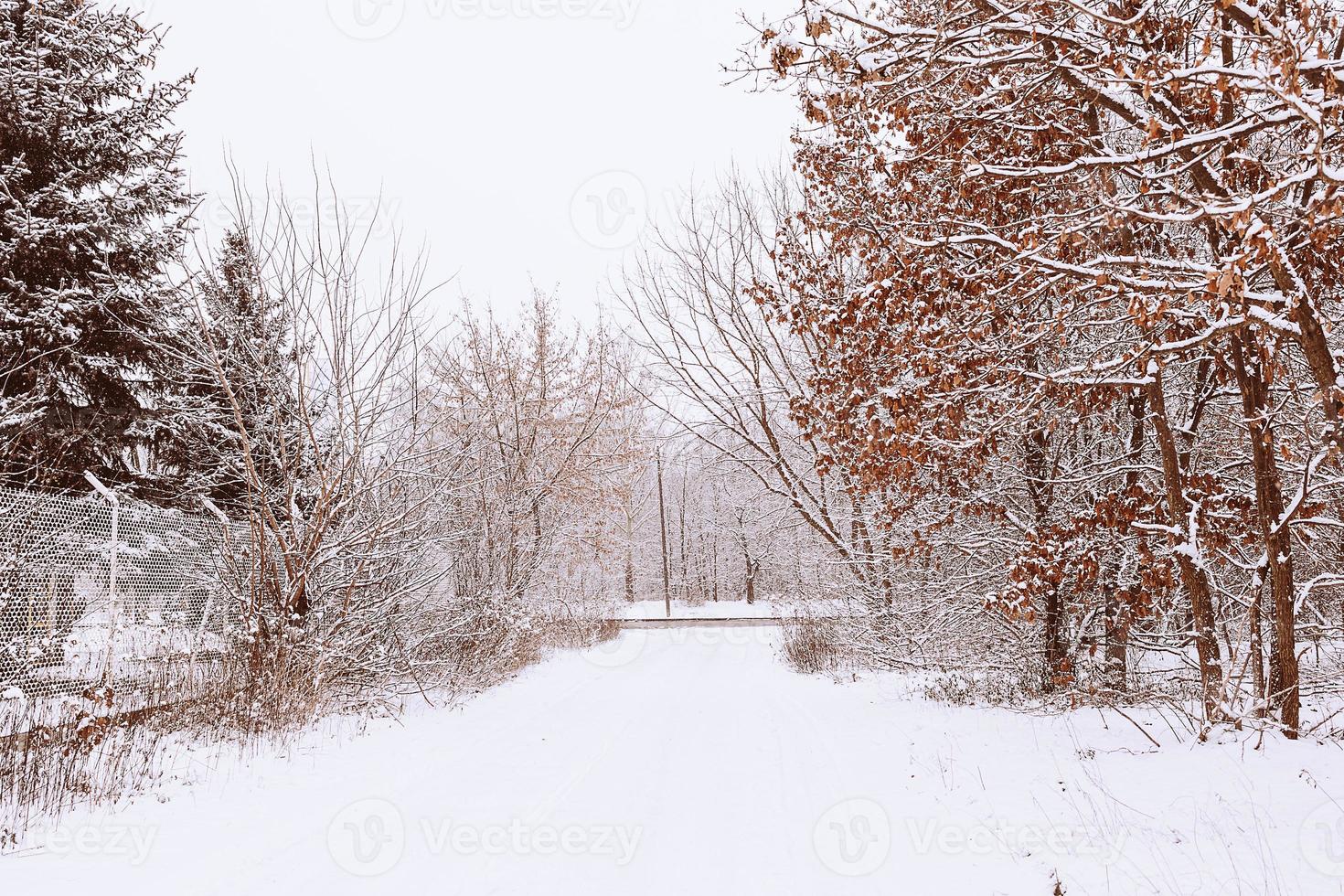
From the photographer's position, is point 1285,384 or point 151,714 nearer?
point 1285,384

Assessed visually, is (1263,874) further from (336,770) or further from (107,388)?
(107,388)

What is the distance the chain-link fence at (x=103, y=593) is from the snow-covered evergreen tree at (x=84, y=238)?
1852mm

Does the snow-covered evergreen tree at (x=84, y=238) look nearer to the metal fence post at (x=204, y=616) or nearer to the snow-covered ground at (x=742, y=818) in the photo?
the metal fence post at (x=204, y=616)

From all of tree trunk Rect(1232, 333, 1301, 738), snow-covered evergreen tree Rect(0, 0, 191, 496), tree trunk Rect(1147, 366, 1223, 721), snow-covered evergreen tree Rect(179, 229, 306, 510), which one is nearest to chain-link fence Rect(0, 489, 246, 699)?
snow-covered evergreen tree Rect(179, 229, 306, 510)

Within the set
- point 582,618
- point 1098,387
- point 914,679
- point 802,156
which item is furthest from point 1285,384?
point 582,618

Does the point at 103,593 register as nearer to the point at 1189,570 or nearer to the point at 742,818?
the point at 742,818

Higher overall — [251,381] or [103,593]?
[251,381]

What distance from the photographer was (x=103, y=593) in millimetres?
8086

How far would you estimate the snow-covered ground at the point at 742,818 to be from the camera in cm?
381

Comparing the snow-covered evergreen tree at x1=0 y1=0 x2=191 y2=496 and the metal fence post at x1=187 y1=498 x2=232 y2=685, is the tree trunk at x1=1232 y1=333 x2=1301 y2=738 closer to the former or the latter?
the metal fence post at x1=187 y1=498 x2=232 y2=685

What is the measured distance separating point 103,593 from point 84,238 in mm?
5295

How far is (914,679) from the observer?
35.3 feet

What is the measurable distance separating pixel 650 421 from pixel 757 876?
25.8 metres

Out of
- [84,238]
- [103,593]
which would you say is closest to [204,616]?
[103,593]
